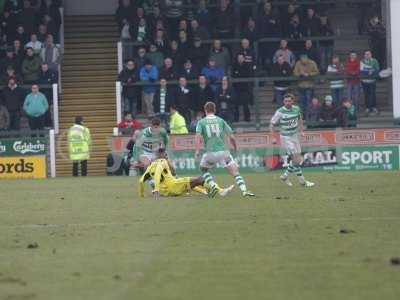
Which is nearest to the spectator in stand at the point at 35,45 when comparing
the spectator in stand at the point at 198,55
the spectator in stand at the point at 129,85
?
the spectator in stand at the point at 129,85

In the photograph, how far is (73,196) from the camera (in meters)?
25.5

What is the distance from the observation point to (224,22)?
39.4 m

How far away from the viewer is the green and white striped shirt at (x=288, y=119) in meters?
27.9

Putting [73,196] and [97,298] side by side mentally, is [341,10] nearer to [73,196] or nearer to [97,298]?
[73,196]

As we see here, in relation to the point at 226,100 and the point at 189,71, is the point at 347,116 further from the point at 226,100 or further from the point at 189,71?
the point at 189,71

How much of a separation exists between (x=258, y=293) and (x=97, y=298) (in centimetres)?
140

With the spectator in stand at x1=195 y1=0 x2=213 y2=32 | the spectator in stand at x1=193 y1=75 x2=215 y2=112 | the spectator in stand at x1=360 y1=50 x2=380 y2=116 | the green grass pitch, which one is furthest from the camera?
the spectator in stand at x1=195 y1=0 x2=213 y2=32

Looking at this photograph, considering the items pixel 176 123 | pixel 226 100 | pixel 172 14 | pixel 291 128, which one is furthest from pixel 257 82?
pixel 291 128

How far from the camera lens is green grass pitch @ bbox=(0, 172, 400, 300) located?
1099cm

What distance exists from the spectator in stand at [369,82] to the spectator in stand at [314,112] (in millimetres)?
1547

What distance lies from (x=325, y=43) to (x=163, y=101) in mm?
5694

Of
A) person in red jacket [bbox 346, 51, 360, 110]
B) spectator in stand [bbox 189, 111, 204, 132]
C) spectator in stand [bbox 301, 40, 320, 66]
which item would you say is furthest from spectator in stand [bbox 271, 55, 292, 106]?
spectator in stand [bbox 189, 111, 204, 132]

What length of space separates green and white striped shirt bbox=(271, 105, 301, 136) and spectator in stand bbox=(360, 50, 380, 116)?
9938 mm

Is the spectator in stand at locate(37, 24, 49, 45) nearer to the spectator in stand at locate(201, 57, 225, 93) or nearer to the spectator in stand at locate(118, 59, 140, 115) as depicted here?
the spectator in stand at locate(118, 59, 140, 115)
